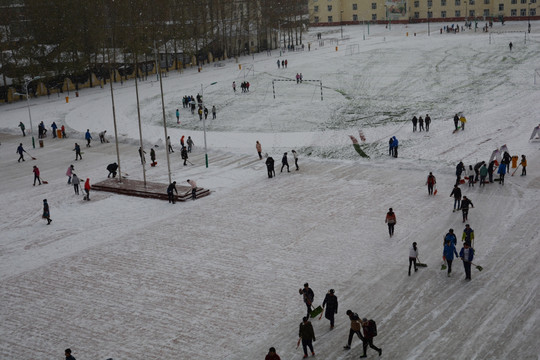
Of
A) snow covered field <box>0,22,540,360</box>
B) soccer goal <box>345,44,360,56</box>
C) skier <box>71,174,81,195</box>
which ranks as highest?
soccer goal <box>345,44,360,56</box>

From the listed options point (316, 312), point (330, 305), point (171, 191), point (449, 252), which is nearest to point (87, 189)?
point (171, 191)

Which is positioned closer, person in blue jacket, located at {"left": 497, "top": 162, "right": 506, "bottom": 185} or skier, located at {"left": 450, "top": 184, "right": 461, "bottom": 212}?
skier, located at {"left": 450, "top": 184, "right": 461, "bottom": 212}

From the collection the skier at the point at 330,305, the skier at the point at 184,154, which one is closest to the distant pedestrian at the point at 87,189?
the skier at the point at 184,154

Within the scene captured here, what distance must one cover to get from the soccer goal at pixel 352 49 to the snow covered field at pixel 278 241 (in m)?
30.9

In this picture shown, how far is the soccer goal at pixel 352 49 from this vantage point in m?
84.2

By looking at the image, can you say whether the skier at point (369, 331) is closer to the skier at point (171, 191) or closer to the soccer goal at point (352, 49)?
the skier at point (171, 191)

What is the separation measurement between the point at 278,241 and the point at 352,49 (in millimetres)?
66019

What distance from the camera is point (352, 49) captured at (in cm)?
8744

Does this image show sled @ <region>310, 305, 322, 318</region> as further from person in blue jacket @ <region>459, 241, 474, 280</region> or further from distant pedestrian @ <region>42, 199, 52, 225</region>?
distant pedestrian @ <region>42, 199, 52, 225</region>

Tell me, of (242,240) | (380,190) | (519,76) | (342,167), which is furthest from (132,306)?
(519,76)

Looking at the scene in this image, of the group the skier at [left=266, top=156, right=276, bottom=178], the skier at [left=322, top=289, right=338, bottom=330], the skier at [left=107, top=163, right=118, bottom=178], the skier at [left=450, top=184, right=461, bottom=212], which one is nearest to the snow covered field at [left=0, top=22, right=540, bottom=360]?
the skier at [left=322, top=289, right=338, bottom=330]

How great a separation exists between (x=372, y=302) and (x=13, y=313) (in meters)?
11.7

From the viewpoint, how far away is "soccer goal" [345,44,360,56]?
3314 inches

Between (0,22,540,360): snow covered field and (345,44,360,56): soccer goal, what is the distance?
30851 mm
